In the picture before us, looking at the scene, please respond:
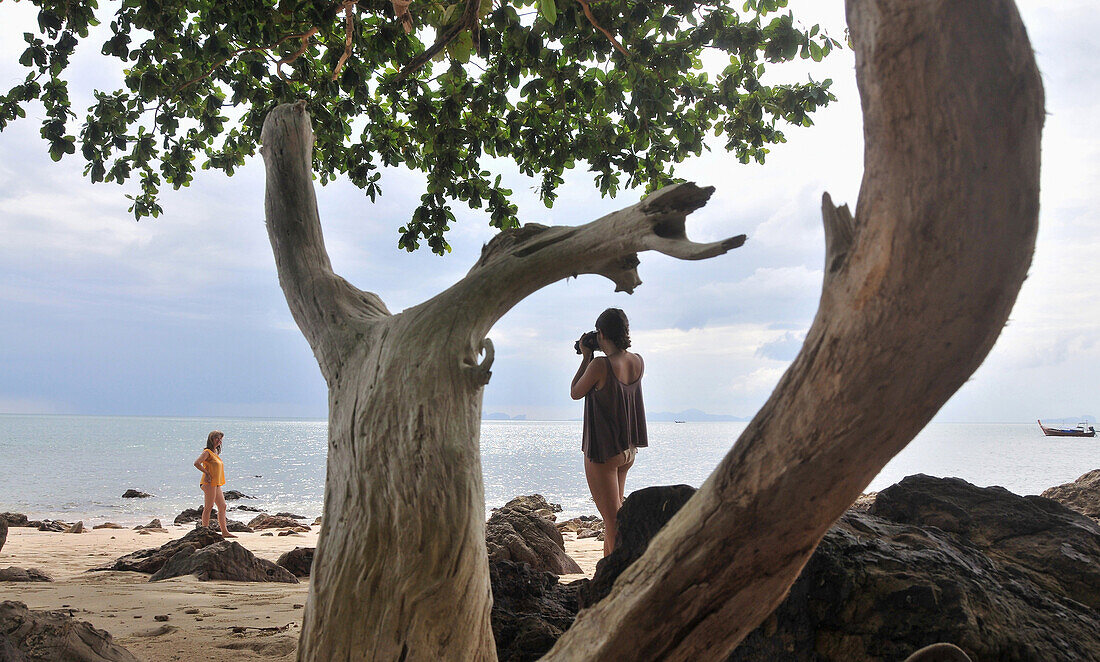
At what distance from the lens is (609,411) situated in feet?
14.9

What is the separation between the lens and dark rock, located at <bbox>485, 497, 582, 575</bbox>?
5336 mm

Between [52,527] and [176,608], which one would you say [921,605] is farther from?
[52,527]

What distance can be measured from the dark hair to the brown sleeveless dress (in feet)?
0.53

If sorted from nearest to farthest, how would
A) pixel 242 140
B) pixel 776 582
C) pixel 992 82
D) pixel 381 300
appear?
pixel 992 82 < pixel 776 582 < pixel 381 300 < pixel 242 140

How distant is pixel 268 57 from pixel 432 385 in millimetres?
3729

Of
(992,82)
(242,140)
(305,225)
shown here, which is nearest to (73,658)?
(305,225)

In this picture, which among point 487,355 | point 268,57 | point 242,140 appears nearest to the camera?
point 487,355

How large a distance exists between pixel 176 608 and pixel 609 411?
10.8ft

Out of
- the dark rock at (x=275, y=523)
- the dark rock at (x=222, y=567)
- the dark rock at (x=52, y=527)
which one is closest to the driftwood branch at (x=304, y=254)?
the dark rock at (x=222, y=567)

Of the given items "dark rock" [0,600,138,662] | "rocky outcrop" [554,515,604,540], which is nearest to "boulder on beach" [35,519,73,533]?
"rocky outcrop" [554,515,604,540]

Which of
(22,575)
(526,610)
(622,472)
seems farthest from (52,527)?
(526,610)

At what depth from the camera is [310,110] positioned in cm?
556

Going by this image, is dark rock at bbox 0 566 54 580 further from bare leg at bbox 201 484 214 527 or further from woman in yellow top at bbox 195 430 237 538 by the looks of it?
bare leg at bbox 201 484 214 527

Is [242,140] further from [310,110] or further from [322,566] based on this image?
[322,566]
